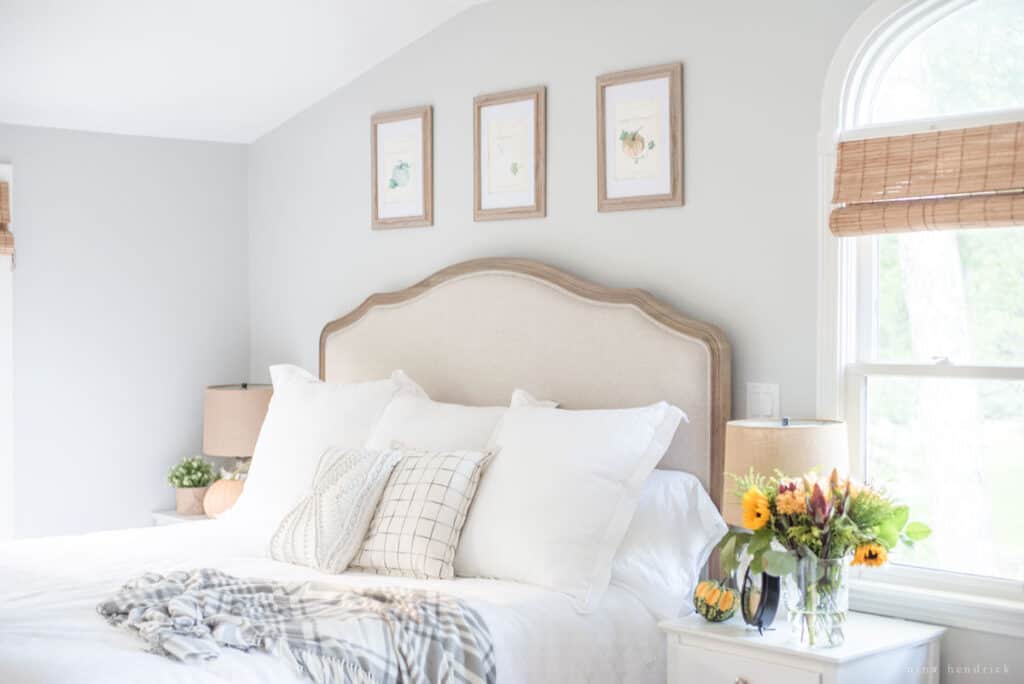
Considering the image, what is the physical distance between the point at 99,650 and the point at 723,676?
1470 millimetres

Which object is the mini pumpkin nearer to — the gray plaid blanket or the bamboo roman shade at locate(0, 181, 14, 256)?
the gray plaid blanket

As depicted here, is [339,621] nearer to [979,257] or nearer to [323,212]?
[979,257]

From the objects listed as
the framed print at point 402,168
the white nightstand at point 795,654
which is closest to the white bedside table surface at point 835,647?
the white nightstand at point 795,654

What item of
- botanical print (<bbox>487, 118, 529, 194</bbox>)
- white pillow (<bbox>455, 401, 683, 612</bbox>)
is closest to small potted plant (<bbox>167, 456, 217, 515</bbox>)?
botanical print (<bbox>487, 118, 529, 194</bbox>)

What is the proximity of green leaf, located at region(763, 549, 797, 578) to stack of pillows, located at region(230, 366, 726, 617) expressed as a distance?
512 millimetres

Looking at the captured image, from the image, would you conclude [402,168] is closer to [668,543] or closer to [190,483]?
[190,483]

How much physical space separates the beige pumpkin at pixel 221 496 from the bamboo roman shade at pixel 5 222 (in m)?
1.19

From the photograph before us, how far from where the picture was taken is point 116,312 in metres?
4.81

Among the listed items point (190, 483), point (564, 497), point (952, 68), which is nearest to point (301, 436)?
point (190, 483)

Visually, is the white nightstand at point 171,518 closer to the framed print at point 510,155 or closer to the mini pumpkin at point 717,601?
the framed print at point 510,155

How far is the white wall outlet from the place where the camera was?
11.3 feet

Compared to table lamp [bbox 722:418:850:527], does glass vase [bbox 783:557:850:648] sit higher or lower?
lower

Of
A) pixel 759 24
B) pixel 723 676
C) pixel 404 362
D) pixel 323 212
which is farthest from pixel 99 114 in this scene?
pixel 723 676

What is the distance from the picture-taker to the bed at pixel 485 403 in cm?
251
